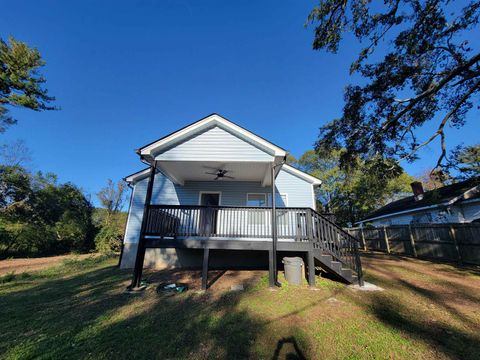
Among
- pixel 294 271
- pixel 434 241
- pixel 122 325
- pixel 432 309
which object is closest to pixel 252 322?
pixel 122 325

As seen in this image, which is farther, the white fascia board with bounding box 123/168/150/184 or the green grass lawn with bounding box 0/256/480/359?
the white fascia board with bounding box 123/168/150/184

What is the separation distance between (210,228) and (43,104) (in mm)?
14204

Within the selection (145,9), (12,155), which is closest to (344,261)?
(145,9)

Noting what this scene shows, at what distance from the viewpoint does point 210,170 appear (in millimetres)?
8938

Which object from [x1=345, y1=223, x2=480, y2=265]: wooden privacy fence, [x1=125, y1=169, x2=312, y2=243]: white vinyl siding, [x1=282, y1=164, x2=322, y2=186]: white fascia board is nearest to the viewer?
[x1=345, y1=223, x2=480, y2=265]: wooden privacy fence

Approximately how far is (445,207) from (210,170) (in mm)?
Answer: 14571

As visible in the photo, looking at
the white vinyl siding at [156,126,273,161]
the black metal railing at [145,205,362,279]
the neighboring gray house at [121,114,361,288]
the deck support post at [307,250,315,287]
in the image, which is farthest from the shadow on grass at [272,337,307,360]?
the white vinyl siding at [156,126,273,161]

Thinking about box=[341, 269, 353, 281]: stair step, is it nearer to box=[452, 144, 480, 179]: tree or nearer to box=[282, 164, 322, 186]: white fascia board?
box=[282, 164, 322, 186]: white fascia board

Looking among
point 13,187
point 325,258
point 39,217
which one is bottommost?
point 325,258

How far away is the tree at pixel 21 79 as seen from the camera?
11055 millimetres

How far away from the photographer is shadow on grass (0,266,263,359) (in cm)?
323

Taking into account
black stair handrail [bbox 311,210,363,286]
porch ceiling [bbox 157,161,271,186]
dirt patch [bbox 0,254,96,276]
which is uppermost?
porch ceiling [bbox 157,161,271,186]

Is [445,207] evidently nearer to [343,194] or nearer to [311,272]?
[311,272]

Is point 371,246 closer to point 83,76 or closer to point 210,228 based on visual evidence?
point 210,228
